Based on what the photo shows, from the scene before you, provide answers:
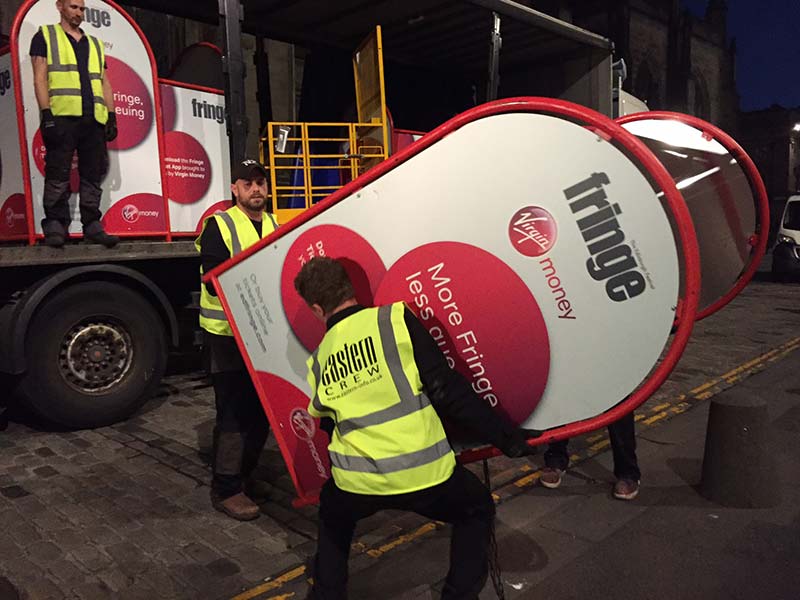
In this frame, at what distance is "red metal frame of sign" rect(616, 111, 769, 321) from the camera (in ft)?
11.8

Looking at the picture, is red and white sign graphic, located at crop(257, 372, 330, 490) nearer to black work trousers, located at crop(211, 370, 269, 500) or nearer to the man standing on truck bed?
black work trousers, located at crop(211, 370, 269, 500)

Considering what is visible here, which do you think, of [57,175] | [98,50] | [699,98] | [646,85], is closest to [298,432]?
[57,175]

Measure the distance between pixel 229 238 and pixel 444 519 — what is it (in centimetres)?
198

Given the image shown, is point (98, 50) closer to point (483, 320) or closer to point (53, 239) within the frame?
point (53, 239)

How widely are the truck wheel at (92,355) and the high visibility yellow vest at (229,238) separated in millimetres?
2111

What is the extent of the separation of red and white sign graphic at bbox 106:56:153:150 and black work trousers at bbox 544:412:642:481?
168 inches

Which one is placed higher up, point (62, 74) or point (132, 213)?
point (62, 74)

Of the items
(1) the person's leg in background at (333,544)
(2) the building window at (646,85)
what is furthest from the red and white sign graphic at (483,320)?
(2) the building window at (646,85)

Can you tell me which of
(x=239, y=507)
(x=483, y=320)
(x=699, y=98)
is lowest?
(x=239, y=507)

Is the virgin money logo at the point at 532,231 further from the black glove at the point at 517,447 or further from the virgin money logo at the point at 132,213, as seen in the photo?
the virgin money logo at the point at 132,213

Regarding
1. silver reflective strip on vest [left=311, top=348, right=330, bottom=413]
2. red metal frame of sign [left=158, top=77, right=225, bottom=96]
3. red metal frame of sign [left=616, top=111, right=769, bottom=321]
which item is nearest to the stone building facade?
red metal frame of sign [left=158, top=77, right=225, bottom=96]

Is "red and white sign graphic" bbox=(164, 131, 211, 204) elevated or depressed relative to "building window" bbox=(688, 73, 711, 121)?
depressed

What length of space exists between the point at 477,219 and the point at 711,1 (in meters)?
43.8

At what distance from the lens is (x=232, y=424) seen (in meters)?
3.90
